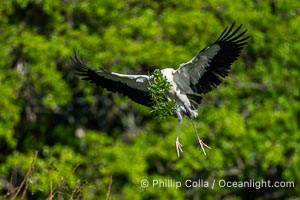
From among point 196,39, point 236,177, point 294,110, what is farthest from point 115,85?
point 236,177

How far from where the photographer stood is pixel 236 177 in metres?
15.6

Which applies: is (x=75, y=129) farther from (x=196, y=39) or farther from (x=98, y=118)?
(x=196, y=39)

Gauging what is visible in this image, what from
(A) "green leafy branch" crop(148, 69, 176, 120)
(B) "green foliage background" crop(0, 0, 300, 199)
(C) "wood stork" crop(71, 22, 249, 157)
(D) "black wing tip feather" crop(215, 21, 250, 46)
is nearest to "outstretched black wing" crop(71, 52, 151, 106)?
(C) "wood stork" crop(71, 22, 249, 157)

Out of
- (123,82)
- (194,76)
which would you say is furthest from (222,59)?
(123,82)

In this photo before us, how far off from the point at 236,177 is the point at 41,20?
430 centimetres

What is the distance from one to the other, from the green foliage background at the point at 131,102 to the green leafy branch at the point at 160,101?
8268mm

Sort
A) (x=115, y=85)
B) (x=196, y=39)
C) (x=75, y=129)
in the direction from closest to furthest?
(x=115, y=85), (x=196, y=39), (x=75, y=129)

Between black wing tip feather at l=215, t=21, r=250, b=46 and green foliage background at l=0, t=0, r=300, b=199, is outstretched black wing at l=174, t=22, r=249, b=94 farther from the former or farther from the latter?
green foliage background at l=0, t=0, r=300, b=199

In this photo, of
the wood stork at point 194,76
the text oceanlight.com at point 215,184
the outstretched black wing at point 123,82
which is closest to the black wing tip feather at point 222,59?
Result: the wood stork at point 194,76

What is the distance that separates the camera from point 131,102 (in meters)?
14.2

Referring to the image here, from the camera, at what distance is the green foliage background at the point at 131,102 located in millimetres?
13703

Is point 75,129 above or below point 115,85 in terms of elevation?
below

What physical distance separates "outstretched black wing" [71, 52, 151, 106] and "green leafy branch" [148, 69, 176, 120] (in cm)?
99

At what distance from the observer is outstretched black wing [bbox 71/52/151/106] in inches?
254
